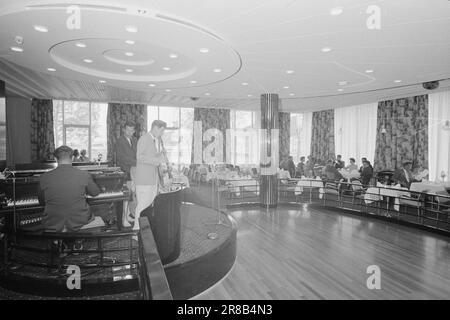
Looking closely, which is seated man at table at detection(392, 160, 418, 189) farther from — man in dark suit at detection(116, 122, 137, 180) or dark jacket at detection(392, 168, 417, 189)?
man in dark suit at detection(116, 122, 137, 180)

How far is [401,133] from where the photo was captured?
31.2 ft

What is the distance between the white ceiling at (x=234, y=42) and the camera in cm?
Result: 303

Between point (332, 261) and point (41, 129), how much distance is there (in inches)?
421

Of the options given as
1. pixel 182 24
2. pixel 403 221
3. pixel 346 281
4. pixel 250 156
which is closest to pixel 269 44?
pixel 182 24

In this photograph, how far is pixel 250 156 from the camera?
46.1ft

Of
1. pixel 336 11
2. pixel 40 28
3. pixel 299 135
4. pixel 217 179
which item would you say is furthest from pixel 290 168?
pixel 40 28

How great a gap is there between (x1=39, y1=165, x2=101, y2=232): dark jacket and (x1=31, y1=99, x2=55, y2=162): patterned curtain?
28.8 ft

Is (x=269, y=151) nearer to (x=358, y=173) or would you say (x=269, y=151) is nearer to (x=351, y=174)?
(x=351, y=174)

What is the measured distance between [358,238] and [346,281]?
184 centimetres

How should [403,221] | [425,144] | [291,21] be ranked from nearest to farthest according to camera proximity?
[291,21] < [403,221] < [425,144]

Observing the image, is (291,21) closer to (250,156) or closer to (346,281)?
(346,281)

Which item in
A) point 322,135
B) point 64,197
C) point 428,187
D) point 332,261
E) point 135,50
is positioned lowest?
point 332,261

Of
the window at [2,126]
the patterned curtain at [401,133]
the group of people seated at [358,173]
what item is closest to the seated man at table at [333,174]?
the group of people seated at [358,173]

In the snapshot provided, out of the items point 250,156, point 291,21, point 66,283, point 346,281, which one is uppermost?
point 291,21
